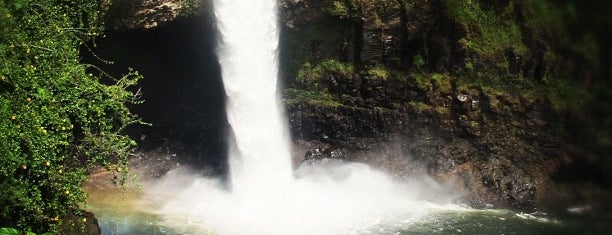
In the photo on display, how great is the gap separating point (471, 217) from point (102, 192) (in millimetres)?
10331

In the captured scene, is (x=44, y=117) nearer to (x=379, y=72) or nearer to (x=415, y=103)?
(x=379, y=72)

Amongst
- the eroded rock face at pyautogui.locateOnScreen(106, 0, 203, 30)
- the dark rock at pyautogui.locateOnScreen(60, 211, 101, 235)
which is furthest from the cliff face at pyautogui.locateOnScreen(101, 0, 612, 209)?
the dark rock at pyautogui.locateOnScreen(60, 211, 101, 235)

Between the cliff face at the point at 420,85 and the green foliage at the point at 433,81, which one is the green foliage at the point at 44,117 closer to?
the cliff face at the point at 420,85

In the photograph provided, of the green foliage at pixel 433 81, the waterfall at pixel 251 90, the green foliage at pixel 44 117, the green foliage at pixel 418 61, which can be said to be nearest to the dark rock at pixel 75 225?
the green foliage at pixel 44 117

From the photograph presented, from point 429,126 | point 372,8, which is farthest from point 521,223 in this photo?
point 372,8

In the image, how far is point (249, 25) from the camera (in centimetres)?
1553

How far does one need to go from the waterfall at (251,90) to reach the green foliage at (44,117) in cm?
556

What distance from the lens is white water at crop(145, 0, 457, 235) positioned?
1402cm

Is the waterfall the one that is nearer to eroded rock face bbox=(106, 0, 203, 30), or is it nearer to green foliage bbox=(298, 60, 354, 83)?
green foliage bbox=(298, 60, 354, 83)

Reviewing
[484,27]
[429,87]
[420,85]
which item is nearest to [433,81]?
[429,87]

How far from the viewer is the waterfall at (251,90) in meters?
15.5

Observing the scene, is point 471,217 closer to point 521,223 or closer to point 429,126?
point 521,223

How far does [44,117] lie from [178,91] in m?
8.30

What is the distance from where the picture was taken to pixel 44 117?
29.6 feet
